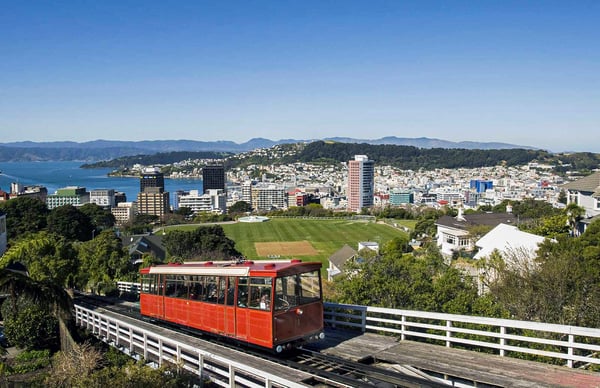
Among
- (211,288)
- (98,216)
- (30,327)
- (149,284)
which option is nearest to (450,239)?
(149,284)

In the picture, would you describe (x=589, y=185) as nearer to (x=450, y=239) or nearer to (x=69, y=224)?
(x=450, y=239)

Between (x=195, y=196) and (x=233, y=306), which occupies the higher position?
(x=233, y=306)

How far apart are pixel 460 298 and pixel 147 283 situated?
9097mm

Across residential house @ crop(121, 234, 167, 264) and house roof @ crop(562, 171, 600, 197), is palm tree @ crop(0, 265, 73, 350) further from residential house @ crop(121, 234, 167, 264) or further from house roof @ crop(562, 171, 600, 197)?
residential house @ crop(121, 234, 167, 264)

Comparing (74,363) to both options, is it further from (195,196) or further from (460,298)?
(195,196)

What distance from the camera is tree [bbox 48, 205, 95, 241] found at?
67875 millimetres

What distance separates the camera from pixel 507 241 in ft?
107

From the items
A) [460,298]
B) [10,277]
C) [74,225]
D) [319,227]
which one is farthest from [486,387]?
[319,227]

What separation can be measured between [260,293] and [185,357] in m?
2.04

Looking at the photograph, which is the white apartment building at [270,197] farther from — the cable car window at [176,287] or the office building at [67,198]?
the cable car window at [176,287]

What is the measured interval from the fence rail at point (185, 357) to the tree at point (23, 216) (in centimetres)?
5635

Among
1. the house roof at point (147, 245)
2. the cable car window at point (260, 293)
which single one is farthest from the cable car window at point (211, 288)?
the house roof at point (147, 245)

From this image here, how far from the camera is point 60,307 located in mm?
12531

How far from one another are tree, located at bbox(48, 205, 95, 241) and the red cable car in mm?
60639
